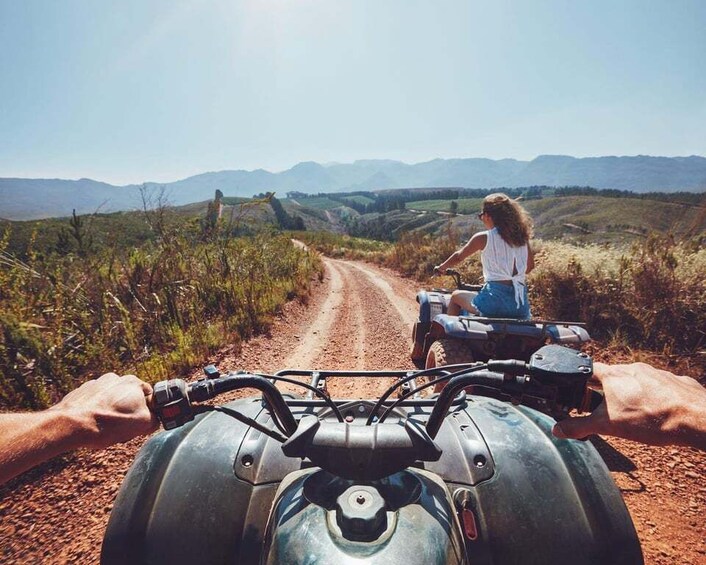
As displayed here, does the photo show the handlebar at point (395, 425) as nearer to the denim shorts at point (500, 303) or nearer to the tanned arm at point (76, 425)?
the tanned arm at point (76, 425)

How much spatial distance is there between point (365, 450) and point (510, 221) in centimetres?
328

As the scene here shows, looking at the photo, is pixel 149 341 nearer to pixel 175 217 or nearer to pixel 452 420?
pixel 175 217

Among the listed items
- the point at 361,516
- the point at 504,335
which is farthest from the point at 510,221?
the point at 361,516

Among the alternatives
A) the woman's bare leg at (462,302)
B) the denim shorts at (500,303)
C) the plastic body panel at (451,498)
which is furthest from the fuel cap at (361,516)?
the woman's bare leg at (462,302)

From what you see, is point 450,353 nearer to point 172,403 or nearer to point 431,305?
point 431,305

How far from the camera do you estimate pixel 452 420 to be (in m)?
1.40

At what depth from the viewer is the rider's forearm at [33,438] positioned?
0.96 m

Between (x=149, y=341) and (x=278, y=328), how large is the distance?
219 centimetres

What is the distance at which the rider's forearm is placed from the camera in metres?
0.96

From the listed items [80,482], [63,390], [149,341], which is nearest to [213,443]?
[80,482]

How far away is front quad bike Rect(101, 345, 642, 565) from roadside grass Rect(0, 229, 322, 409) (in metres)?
3.10

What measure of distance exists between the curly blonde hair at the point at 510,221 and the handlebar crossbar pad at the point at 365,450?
3.14m

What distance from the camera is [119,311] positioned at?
15.9 ft

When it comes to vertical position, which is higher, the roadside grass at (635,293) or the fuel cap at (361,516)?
the fuel cap at (361,516)
